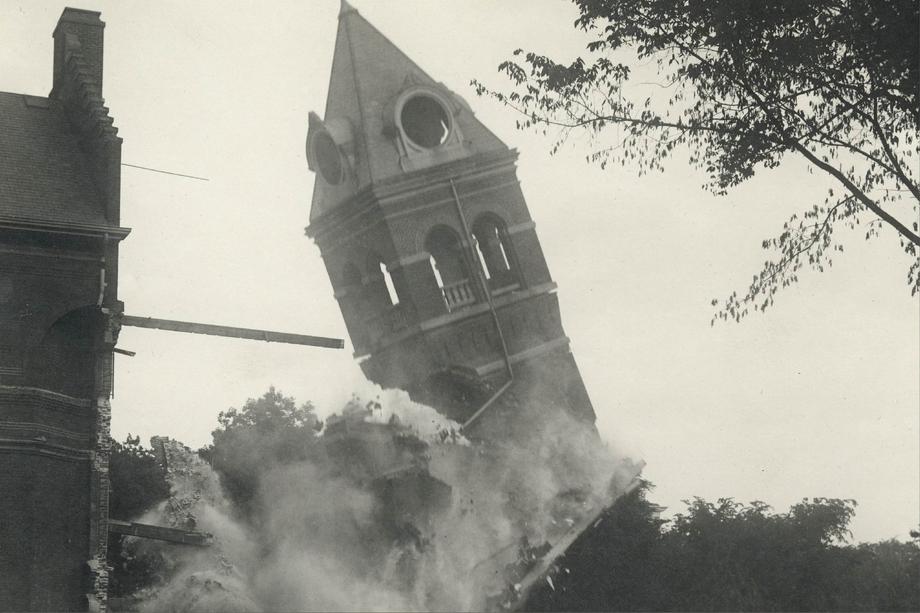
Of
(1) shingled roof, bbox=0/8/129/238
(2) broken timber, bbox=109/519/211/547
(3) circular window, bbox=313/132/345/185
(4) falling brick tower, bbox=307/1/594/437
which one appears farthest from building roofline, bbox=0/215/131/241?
(3) circular window, bbox=313/132/345/185

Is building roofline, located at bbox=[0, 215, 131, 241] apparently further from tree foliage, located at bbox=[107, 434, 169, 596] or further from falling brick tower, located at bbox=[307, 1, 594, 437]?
falling brick tower, located at bbox=[307, 1, 594, 437]

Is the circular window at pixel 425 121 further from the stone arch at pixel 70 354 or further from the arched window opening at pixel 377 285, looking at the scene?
the stone arch at pixel 70 354

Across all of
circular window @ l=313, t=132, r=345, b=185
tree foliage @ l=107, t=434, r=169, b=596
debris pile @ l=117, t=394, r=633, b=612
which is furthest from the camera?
circular window @ l=313, t=132, r=345, b=185

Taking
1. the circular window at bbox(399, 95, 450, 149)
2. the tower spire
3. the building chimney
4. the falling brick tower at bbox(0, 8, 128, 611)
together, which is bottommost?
the falling brick tower at bbox(0, 8, 128, 611)

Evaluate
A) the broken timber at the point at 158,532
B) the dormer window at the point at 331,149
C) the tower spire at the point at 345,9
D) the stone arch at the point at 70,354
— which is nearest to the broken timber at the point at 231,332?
the stone arch at the point at 70,354

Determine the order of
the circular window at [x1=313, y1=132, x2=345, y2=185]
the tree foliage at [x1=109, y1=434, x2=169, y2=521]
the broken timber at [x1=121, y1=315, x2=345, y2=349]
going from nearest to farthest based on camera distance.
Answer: the broken timber at [x1=121, y1=315, x2=345, y2=349]
the tree foliage at [x1=109, y1=434, x2=169, y2=521]
the circular window at [x1=313, y1=132, x2=345, y2=185]

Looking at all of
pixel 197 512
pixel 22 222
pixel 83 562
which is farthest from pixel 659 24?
pixel 197 512
